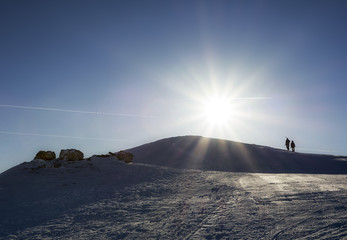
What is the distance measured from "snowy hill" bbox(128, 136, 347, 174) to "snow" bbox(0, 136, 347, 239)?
1066 cm

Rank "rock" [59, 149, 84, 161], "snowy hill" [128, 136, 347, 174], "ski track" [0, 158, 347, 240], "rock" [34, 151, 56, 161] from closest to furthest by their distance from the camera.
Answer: "ski track" [0, 158, 347, 240] → "rock" [34, 151, 56, 161] → "rock" [59, 149, 84, 161] → "snowy hill" [128, 136, 347, 174]

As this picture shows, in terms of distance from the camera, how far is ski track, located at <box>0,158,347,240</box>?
219 inches

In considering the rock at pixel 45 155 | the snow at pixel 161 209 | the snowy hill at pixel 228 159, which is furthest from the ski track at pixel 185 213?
the snowy hill at pixel 228 159

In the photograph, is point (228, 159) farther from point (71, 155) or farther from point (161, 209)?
point (161, 209)

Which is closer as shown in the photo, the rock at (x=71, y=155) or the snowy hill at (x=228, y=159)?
the rock at (x=71, y=155)

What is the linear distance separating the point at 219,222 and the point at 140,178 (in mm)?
7529

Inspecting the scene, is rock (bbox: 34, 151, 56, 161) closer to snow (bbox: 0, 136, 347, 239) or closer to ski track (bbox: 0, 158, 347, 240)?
snow (bbox: 0, 136, 347, 239)

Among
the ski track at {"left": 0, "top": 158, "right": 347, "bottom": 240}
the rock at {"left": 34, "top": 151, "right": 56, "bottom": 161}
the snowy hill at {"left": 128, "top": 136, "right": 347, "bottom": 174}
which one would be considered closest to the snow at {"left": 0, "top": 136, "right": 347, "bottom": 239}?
the ski track at {"left": 0, "top": 158, "right": 347, "bottom": 240}

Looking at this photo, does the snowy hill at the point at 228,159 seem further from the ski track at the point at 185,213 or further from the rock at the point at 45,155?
the ski track at the point at 185,213

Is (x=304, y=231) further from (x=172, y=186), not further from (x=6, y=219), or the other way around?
(x=6, y=219)

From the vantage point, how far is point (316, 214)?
248 inches

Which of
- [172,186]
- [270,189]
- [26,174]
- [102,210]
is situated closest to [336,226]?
[270,189]

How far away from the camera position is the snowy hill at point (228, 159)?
22.5 metres

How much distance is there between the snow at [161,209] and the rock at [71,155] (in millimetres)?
3123
